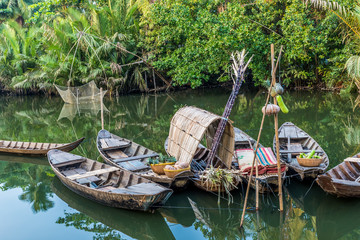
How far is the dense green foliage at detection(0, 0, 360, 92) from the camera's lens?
17.8 meters

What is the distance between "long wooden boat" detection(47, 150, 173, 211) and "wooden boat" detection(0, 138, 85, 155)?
3.44 ft

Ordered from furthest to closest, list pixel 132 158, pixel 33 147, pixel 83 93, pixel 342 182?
pixel 83 93 → pixel 33 147 → pixel 132 158 → pixel 342 182

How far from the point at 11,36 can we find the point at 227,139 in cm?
2076

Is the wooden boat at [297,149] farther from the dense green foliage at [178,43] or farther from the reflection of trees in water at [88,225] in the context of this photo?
the dense green foliage at [178,43]

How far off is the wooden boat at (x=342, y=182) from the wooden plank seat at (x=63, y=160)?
474 cm

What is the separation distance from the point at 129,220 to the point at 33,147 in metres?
5.07

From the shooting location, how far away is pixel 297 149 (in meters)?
7.83

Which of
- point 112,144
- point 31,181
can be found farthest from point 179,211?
point 31,181

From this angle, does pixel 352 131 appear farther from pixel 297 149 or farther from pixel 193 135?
pixel 193 135

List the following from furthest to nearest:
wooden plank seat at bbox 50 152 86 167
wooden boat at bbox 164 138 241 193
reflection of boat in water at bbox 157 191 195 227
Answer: wooden plank seat at bbox 50 152 86 167
wooden boat at bbox 164 138 241 193
reflection of boat in water at bbox 157 191 195 227

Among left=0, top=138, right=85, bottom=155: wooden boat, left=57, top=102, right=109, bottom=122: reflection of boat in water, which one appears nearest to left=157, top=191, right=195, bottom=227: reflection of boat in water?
left=0, top=138, right=85, bottom=155: wooden boat

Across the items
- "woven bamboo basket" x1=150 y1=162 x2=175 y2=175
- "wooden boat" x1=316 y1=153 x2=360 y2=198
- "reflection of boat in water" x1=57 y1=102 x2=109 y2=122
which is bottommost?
"reflection of boat in water" x1=57 y1=102 x2=109 y2=122

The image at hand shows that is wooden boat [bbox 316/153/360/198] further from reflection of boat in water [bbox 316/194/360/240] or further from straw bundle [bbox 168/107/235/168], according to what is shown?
straw bundle [bbox 168/107/235/168]

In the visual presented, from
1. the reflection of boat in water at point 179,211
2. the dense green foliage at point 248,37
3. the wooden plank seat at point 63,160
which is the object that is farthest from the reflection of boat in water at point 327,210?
the dense green foliage at point 248,37
